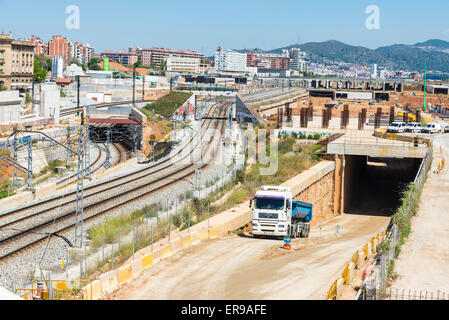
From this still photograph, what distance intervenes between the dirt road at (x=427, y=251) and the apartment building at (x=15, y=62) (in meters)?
71.5

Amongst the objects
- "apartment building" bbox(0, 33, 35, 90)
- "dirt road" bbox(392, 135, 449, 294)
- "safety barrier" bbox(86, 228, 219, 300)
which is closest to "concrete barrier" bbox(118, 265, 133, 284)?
"safety barrier" bbox(86, 228, 219, 300)

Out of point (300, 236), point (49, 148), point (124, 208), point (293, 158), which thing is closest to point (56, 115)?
point (49, 148)

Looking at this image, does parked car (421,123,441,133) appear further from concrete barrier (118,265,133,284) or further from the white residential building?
the white residential building

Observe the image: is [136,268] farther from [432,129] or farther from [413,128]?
[432,129]

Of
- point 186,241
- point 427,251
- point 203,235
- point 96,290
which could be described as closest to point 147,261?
point 96,290

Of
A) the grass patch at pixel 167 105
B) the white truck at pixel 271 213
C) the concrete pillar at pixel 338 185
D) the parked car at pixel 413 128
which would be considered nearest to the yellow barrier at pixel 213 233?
the white truck at pixel 271 213

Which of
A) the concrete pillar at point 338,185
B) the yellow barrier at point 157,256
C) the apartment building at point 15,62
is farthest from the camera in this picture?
the apartment building at point 15,62

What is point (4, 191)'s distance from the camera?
96.7ft

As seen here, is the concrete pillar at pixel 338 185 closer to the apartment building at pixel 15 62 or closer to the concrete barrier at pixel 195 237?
the concrete barrier at pixel 195 237

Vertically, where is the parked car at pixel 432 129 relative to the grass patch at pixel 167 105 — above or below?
below

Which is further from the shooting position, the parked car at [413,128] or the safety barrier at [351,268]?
the parked car at [413,128]

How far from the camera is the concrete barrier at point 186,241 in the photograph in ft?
62.7

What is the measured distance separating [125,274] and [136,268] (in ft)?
A: 2.22

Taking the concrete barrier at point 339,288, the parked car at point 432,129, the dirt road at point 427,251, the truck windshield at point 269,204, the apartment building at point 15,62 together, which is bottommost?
the concrete barrier at point 339,288
